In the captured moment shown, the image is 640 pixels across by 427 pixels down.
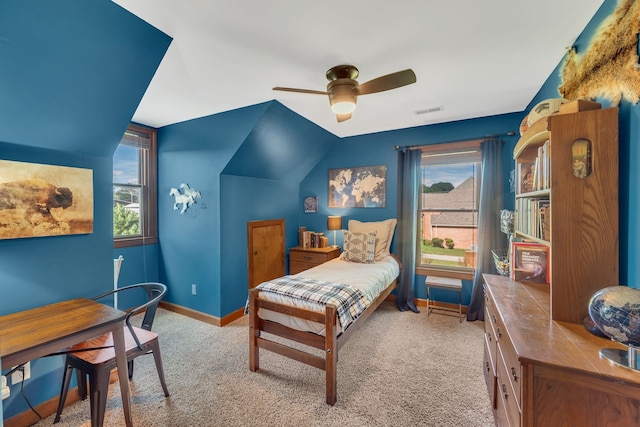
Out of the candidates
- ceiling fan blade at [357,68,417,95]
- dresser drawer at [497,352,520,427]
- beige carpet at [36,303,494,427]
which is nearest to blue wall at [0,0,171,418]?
beige carpet at [36,303,494,427]

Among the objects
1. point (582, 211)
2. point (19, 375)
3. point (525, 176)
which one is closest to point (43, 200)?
point (19, 375)

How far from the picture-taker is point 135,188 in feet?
11.8

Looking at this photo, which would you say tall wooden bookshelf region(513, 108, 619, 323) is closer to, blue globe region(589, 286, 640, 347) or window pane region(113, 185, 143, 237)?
blue globe region(589, 286, 640, 347)

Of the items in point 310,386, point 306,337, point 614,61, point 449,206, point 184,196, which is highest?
point 614,61

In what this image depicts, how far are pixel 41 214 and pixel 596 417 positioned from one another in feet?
10.6

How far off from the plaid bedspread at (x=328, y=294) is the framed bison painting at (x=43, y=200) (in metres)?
1.55

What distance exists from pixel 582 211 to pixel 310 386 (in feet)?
7.00

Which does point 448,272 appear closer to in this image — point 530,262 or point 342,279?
point 342,279

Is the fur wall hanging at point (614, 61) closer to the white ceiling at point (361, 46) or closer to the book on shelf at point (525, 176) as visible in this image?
the white ceiling at point (361, 46)

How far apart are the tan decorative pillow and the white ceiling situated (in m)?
1.74

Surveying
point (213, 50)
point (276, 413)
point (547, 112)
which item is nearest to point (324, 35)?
point (213, 50)

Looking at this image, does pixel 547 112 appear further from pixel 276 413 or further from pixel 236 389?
pixel 236 389

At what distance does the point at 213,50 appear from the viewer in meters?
1.93

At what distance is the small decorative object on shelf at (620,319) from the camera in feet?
3.07
